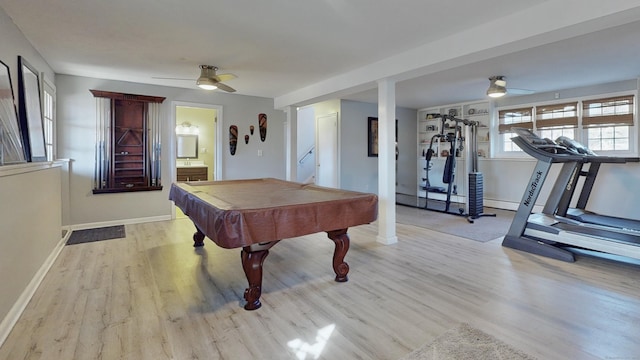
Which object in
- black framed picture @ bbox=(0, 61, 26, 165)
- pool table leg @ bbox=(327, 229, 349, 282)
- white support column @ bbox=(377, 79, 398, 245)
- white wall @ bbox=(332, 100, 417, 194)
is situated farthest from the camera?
white wall @ bbox=(332, 100, 417, 194)

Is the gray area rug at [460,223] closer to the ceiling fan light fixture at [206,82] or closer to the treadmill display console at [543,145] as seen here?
the treadmill display console at [543,145]

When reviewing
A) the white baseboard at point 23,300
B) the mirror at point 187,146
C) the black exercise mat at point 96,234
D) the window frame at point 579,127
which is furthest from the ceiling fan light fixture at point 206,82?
the window frame at point 579,127

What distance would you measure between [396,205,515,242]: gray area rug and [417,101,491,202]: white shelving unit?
38.8 inches

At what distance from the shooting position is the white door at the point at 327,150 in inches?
256

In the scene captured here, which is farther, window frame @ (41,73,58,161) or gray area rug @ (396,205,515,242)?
gray area rug @ (396,205,515,242)

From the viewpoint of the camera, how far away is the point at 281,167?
6.26 m

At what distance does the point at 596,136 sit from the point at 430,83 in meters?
2.96

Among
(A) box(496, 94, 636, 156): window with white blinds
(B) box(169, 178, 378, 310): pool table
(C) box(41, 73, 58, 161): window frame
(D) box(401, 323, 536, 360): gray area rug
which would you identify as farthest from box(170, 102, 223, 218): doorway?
(A) box(496, 94, 636, 156): window with white blinds

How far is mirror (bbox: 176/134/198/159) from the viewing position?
24.5 feet

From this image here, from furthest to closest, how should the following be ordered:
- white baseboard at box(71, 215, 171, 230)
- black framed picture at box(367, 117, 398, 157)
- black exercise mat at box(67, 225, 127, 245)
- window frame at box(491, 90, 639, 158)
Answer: black framed picture at box(367, 117, 398, 157), window frame at box(491, 90, 639, 158), white baseboard at box(71, 215, 171, 230), black exercise mat at box(67, 225, 127, 245)

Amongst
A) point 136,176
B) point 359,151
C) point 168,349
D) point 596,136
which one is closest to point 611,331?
point 168,349

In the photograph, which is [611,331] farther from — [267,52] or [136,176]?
[136,176]

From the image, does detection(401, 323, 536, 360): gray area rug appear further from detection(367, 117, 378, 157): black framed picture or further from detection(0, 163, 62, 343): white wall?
detection(367, 117, 378, 157): black framed picture

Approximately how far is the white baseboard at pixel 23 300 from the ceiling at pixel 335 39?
7.14 feet
